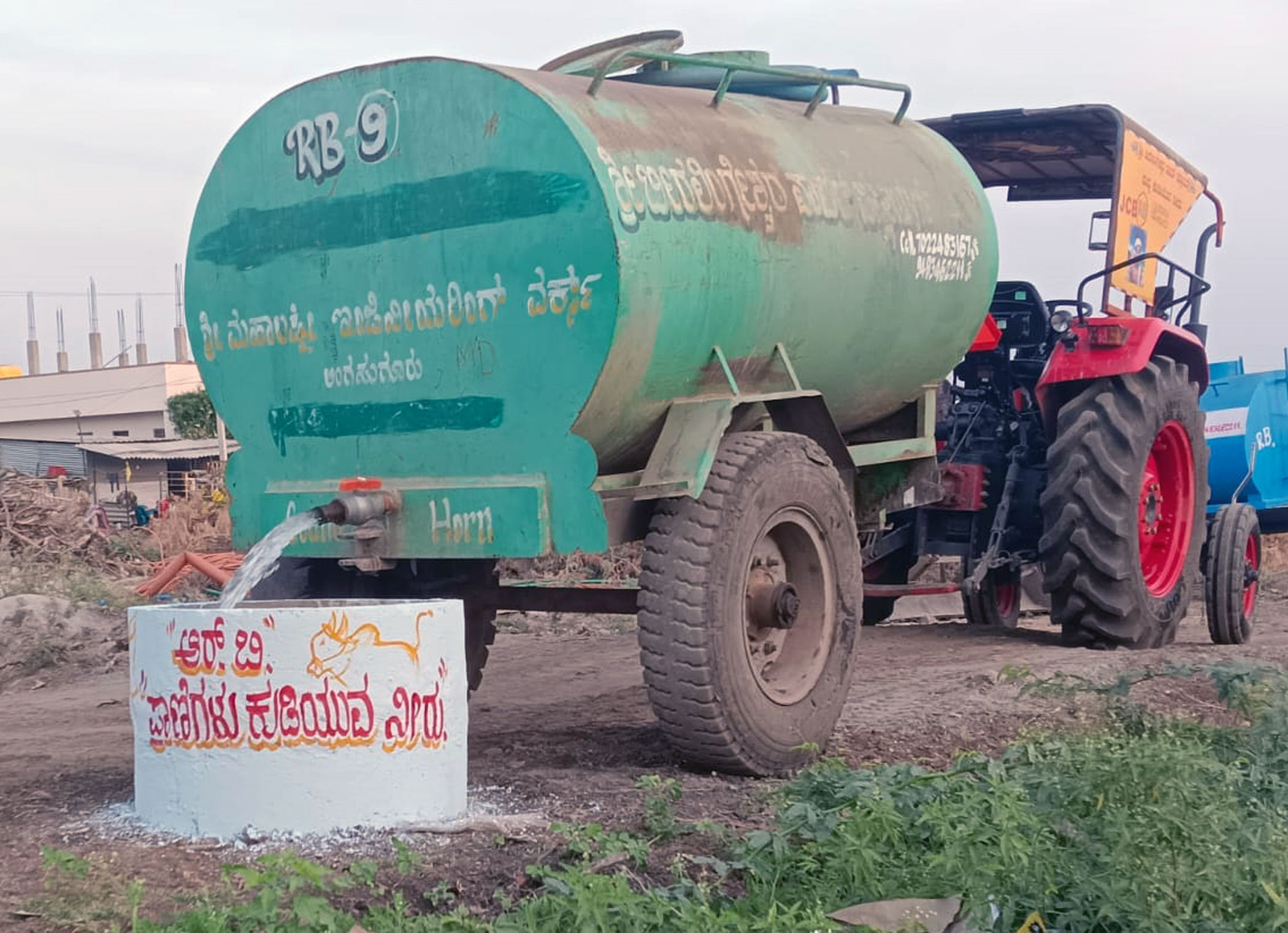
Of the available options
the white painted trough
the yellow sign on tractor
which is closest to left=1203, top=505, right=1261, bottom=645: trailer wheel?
the yellow sign on tractor

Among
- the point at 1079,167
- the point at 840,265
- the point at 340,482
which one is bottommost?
the point at 340,482

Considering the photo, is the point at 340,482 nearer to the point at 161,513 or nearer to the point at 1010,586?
the point at 1010,586

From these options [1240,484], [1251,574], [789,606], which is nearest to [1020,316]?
[1251,574]

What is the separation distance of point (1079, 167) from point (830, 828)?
7179 mm

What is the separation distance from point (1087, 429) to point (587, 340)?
405 centimetres

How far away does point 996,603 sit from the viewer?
33.7 feet

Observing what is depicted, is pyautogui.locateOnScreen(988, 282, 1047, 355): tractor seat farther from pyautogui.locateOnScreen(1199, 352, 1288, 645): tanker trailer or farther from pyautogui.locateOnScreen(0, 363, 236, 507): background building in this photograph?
pyautogui.locateOnScreen(0, 363, 236, 507): background building

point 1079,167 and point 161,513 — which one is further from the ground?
point 1079,167

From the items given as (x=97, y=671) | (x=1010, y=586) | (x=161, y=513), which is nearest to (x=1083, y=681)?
(x=1010, y=586)

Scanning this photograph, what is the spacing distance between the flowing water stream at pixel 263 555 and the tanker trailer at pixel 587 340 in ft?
0.53

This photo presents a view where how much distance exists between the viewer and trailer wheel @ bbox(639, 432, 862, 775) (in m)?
5.07

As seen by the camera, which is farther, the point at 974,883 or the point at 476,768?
the point at 476,768

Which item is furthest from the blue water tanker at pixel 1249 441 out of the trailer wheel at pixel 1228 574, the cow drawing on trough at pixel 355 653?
the cow drawing on trough at pixel 355 653

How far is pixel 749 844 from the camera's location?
4125 millimetres
